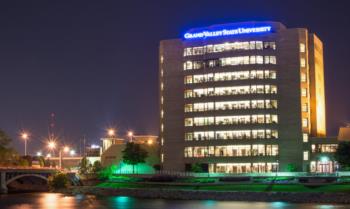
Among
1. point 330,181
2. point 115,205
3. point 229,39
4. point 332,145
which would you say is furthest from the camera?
point 229,39

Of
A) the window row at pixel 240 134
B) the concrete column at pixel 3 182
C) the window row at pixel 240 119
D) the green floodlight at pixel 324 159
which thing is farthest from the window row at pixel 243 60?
the concrete column at pixel 3 182

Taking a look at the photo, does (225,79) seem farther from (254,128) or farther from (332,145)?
(332,145)

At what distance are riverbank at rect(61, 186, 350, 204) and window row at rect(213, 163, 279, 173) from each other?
136 feet

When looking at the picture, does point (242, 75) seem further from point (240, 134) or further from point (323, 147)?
point (323, 147)

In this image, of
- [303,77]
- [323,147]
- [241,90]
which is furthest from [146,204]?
[303,77]

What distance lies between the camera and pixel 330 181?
5709 inches

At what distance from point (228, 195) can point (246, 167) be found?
50.0 meters

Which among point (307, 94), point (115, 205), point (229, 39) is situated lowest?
point (115, 205)

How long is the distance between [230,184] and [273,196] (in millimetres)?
17276

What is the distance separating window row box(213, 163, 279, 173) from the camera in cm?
18938

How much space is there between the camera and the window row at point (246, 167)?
189m

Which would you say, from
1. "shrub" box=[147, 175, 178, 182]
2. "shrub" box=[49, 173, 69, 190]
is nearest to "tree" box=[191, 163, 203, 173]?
"shrub" box=[147, 175, 178, 182]

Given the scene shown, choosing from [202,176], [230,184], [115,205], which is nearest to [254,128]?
[202,176]

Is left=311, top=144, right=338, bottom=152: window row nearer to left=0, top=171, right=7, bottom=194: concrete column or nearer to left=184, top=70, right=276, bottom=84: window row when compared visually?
left=184, top=70, right=276, bottom=84: window row
